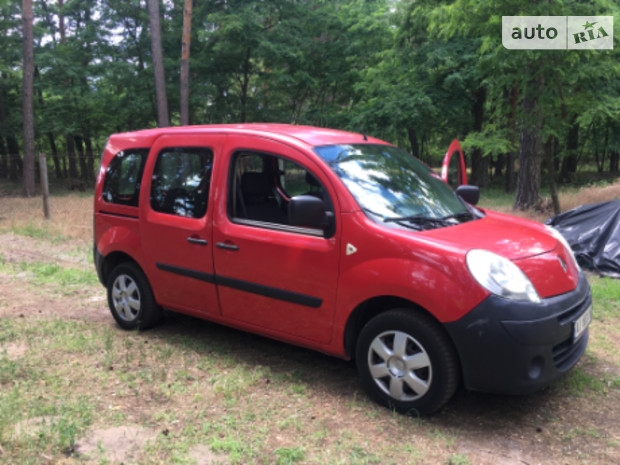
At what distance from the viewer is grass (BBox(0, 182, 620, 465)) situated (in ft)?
9.62

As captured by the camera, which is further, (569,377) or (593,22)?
(593,22)

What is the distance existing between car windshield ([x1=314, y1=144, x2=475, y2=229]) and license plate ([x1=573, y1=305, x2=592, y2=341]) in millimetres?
999

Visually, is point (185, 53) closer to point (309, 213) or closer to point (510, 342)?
point (309, 213)

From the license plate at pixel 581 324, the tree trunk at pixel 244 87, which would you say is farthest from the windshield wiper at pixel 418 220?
the tree trunk at pixel 244 87

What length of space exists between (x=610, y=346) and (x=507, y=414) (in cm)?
172

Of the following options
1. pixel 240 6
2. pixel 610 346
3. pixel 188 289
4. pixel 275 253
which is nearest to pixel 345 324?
pixel 275 253

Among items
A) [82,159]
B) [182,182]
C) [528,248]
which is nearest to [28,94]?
[82,159]

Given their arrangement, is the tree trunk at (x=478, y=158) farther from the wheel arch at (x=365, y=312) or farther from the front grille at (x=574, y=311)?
the wheel arch at (x=365, y=312)

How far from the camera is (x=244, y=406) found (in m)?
3.47

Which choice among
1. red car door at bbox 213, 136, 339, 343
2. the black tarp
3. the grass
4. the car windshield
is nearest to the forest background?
the black tarp

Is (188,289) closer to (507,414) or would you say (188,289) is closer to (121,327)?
(121,327)

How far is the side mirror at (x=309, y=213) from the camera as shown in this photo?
335 centimetres

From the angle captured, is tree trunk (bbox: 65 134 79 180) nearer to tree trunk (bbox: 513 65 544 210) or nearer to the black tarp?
tree trunk (bbox: 513 65 544 210)

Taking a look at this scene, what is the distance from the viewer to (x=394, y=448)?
2.96 meters
